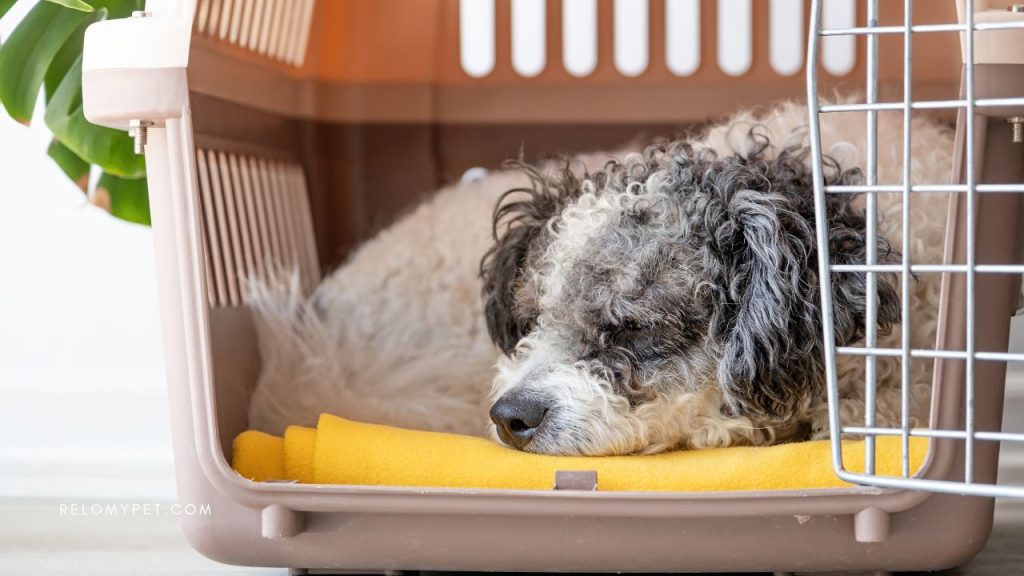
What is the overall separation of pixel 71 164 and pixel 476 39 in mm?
901

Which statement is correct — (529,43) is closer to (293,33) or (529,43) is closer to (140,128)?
(293,33)

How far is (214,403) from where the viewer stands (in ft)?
4.04

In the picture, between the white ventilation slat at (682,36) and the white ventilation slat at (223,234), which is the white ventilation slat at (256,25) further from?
the white ventilation slat at (682,36)

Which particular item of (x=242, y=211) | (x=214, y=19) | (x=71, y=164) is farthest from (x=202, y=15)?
(x=71, y=164)

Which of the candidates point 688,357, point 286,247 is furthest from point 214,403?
point 286,247

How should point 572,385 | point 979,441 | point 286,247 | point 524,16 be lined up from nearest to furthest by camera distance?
point 979,441, point 572,385, point 286,247, point 524,16

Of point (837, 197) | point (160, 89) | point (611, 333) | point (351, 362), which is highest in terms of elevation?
point (160, 89)

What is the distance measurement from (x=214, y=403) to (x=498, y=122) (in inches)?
49.4

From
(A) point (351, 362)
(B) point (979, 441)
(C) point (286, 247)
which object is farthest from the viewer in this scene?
(C) point (286, 247)

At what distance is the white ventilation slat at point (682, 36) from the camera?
88.7 inches

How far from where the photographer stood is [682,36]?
7.45 ft

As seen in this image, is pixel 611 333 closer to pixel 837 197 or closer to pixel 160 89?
pixel 837 197

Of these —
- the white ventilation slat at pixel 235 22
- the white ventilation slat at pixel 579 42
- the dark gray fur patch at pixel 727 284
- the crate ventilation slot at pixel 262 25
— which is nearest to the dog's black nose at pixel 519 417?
the dark gray fur patch at pixel 727 284

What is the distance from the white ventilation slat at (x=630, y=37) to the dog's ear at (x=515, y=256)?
2.39ft
